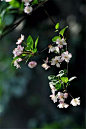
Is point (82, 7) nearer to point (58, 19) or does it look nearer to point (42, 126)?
point (58, 19)

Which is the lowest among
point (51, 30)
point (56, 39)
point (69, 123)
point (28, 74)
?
point (69, 123)

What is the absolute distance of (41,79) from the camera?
2.91 m

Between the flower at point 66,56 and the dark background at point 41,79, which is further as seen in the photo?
the dark background at point 41,79

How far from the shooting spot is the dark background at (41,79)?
2605 millimetres

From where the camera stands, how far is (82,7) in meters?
2.62

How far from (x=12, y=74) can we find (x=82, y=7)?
936mm

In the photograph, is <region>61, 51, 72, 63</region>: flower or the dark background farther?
the dark background

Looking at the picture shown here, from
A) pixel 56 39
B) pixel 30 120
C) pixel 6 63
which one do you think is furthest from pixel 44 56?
pixel 56 39

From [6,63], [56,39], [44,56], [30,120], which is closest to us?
[56,39]

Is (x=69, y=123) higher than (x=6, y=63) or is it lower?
lower

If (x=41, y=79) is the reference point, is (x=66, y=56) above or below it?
below

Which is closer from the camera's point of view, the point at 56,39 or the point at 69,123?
the point at 56,39

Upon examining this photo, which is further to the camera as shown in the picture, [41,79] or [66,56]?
[41,79]

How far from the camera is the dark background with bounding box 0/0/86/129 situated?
2.61 m
